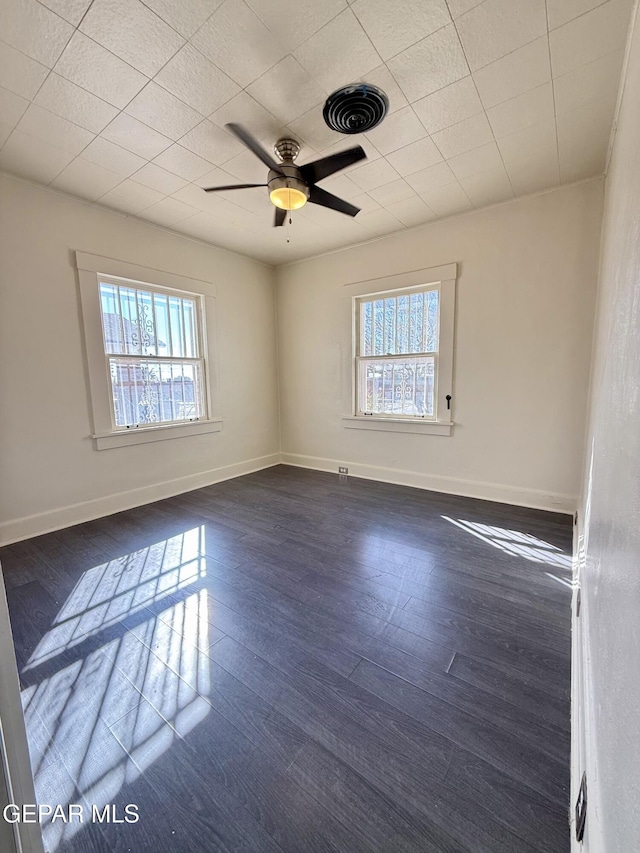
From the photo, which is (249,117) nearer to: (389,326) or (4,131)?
(4,131)

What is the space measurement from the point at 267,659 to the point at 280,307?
444 centimetres

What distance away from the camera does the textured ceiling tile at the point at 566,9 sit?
1505 millimetres

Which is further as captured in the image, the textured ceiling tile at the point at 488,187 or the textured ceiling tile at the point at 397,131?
the textured ceiling tile at the point at 488,187

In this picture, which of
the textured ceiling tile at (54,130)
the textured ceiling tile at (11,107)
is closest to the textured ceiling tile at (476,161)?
the textured ceiling tile at (54,130)

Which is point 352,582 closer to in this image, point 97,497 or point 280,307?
point 97,497

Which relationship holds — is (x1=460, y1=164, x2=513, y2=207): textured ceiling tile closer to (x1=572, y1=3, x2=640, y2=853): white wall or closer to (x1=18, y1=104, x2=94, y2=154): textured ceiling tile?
(x1=572, y1=3, x2=640, y2=853): white wall

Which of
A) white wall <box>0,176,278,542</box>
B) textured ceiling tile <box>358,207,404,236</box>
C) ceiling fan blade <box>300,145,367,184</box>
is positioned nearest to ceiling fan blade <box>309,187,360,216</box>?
ceiling fan blade <box>300,145,367,184</box>

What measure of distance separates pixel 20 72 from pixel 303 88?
1.50 m

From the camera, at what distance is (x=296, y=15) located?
5.07 ft

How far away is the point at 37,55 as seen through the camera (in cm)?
173

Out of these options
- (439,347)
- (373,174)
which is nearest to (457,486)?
(439,347)

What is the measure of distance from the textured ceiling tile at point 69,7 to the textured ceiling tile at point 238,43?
45cm

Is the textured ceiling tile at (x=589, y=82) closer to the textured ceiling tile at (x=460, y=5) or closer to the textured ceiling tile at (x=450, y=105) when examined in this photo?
the textured ceiling tile at (x=450, y=105)

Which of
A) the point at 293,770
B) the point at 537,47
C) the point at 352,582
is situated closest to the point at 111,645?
the point at 293,770
